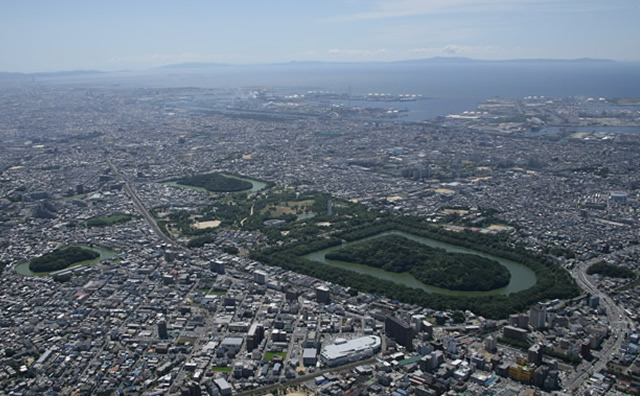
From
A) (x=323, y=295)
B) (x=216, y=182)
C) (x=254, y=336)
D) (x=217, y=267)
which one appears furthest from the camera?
(x=216, y=182)

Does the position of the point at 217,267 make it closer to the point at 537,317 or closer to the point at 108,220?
the point at 108,220

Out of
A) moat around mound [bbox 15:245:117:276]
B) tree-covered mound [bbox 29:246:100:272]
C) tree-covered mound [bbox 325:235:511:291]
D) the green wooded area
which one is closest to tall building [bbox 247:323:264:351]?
the green wooded area

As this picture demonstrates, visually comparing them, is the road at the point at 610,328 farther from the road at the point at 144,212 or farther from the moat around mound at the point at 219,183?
the moat around mound at the point at 219,183

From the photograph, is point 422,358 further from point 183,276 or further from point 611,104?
point 611,104

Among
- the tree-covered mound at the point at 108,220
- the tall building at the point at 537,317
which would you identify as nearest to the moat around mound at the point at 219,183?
the tree-covered mound at the point at 108,220

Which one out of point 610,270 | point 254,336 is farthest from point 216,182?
point 610,270

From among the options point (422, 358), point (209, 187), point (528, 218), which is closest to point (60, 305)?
point (422, 358)
